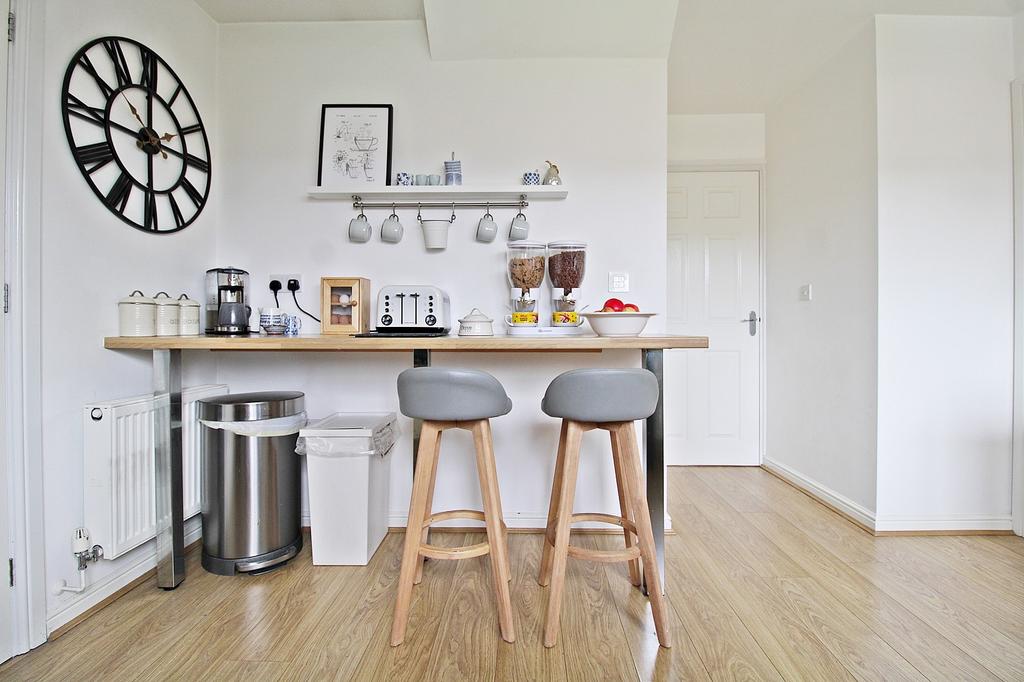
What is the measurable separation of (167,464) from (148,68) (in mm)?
1519

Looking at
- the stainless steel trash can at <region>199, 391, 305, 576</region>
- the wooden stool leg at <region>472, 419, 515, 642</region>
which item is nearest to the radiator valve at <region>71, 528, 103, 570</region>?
the stainless steel trash can at <region>199, 391, 305, 576</region>

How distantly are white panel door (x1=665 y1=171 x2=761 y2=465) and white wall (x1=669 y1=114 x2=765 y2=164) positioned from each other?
0.11 metres

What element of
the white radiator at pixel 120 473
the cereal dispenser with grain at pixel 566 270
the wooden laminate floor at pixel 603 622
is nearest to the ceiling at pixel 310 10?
the cereal dispenser with grain at pixel 566 270

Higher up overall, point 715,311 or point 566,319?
point 715,311

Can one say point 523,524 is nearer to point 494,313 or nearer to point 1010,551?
point 494,313

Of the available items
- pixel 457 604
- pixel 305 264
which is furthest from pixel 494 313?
pixel 457 604

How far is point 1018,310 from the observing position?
7.64 feet

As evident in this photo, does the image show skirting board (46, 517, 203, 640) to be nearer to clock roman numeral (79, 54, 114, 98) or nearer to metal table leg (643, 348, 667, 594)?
clock roman numeral (79, 54, 114, 98)

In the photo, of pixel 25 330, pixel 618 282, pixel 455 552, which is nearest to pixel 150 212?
pixel 25 330

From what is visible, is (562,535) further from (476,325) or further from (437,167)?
(437,167)

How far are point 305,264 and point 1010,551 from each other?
3.38 metres

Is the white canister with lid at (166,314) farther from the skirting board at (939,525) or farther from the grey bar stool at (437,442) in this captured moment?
the skirting board at (939,525)

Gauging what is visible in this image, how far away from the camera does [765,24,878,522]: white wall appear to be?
8.10 feet

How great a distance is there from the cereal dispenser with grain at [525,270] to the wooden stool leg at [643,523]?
0.77 meters
